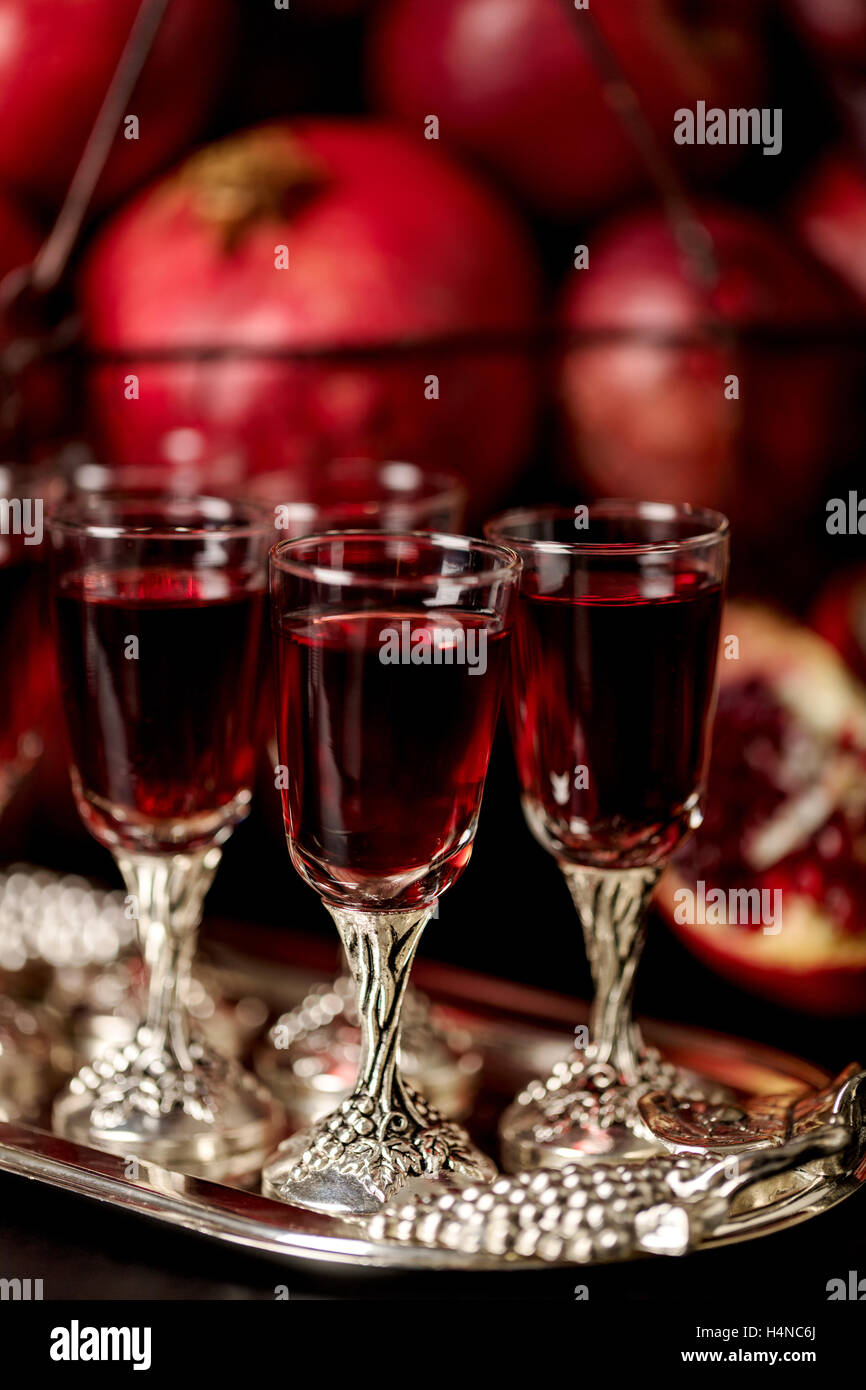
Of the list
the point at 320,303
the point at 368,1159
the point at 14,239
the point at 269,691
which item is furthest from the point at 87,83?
the point at 368,1159

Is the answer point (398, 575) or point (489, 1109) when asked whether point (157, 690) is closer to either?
point (398, 575)

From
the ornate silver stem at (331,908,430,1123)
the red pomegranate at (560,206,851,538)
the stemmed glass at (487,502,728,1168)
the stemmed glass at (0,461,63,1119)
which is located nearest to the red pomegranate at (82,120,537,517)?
the red pomegranate at (560,206,851,538)

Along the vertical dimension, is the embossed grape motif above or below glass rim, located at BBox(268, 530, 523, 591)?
below

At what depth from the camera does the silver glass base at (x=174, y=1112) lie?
734 millimetres

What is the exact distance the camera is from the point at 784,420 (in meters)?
1.03

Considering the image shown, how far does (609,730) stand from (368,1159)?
0.19 m

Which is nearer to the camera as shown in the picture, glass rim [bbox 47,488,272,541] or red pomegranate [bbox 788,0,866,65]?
glass rim [bbox 47,488,272,541]

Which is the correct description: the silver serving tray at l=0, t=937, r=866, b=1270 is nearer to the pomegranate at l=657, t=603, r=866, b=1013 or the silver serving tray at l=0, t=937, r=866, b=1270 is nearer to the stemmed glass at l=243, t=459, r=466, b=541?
the pomegranate at l=657, t=603, r=866, b=1013

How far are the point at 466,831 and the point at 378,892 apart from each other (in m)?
0.04

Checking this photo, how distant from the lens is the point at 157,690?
707 mm

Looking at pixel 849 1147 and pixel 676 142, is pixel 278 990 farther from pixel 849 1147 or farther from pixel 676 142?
pixel 676 142

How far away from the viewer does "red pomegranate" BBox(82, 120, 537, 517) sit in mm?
1006

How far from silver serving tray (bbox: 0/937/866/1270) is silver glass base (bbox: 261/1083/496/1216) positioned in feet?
0.05

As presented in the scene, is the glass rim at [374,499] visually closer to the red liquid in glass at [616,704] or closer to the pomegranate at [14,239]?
the red liquid in glass at [616,704]
